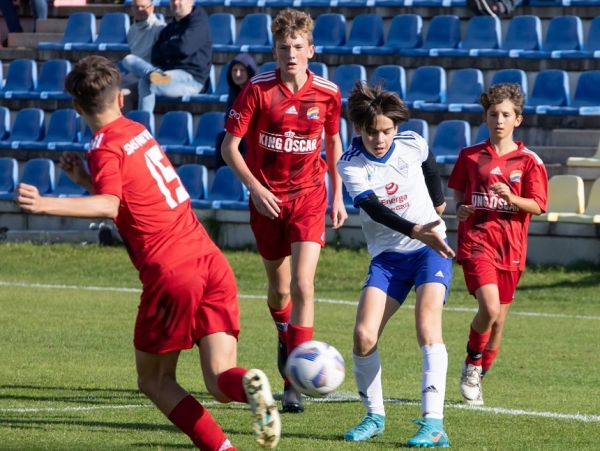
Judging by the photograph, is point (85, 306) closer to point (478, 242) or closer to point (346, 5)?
point (478, 242)

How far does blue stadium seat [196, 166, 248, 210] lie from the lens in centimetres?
1620

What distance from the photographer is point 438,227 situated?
236 inches

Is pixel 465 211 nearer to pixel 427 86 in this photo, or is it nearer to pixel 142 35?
pixel 427 86

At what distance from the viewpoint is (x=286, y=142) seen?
7.33 m

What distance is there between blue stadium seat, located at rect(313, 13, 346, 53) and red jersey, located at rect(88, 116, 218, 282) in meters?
13.3

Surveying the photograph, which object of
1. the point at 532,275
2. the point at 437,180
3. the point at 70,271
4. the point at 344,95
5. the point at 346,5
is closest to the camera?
the point at 437,180

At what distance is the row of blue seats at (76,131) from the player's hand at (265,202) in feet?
33.1

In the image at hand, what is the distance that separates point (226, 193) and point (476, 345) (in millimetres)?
9188

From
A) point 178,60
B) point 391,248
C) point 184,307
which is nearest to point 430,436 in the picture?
point 391,248

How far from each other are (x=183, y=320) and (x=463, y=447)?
1.68 m

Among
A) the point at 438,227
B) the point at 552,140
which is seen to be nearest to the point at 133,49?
the point at 552,140

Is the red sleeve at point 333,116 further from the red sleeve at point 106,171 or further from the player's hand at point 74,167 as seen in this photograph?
the red sleeve at point 106,171

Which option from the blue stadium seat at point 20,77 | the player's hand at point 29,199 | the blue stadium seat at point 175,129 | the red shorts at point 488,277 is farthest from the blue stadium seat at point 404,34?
the player's hand at point 29,199

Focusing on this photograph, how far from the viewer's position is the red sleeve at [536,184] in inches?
301
